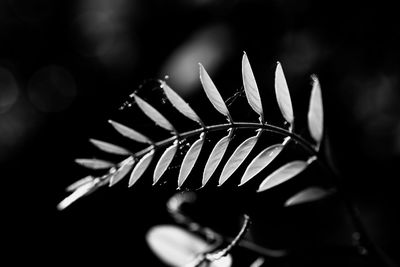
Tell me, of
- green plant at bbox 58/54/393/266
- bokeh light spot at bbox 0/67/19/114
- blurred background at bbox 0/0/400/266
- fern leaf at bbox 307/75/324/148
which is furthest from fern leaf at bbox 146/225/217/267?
bokeh light spot at bbox 0/67/19/114

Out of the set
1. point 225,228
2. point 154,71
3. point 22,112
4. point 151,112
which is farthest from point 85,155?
point 151,112

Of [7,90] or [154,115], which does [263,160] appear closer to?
[154,115]

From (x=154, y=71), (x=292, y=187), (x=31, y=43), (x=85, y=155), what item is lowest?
(x=292, y=187)

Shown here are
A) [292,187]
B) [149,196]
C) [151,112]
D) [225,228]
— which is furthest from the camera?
[149,196]

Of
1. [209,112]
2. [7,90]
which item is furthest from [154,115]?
[7,90]

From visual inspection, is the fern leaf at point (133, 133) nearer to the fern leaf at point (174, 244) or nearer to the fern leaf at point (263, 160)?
the fern leaf at point (263, 160)

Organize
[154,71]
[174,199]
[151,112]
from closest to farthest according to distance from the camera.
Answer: [151,112] → [174,199] → [154,71]

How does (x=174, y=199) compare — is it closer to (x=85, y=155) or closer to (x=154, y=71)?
(x=85, y=155)
